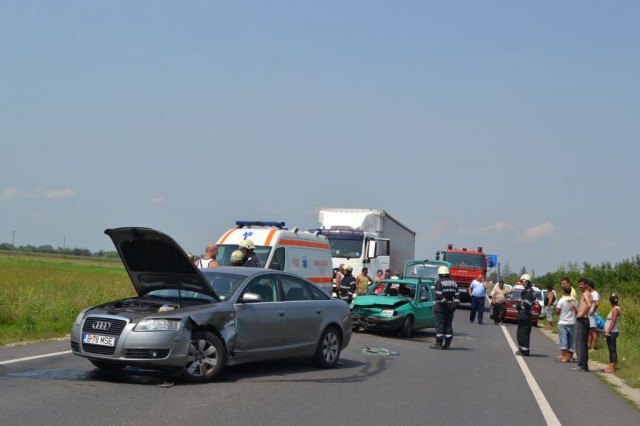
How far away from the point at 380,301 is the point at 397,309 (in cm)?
52

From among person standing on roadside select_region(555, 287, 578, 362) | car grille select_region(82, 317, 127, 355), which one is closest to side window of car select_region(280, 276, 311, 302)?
car grille select_region(82, 317, 127, 355)

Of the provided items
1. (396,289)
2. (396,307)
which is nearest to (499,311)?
(396,289)

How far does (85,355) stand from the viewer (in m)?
10.4

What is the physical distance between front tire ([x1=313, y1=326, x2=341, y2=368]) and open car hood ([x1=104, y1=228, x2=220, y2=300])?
240cm

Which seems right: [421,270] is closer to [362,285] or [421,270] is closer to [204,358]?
[362,285]

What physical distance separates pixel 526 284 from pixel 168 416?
37.2ft

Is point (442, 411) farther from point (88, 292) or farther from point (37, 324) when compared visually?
point (88, 292)

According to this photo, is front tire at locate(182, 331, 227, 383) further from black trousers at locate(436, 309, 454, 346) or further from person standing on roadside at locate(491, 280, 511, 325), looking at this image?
person standing on roadside at locate(491, 280, 511, 325)

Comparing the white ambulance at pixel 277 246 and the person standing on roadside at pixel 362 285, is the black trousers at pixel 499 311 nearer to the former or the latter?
the person standing on roadside at pixel 362 285

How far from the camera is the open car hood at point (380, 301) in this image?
20375 millimetres

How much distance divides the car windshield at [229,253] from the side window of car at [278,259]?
0.21 m

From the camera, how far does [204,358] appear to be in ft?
34.6

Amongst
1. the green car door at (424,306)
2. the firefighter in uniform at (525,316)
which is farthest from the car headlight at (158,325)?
the green car door at (424,306)

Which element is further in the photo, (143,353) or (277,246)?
(277,246)
